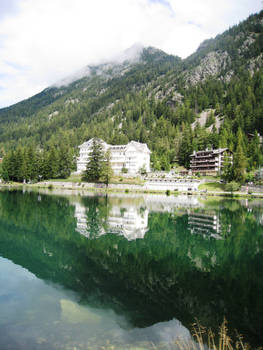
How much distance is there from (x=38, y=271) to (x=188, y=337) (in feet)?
29.1

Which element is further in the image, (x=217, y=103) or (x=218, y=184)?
(x=217, y=103)

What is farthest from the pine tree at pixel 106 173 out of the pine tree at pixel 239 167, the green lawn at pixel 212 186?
the pine tree at pixel 239 167

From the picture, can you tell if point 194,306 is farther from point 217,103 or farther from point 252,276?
point 217,103

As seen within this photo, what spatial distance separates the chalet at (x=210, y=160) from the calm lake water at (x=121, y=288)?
278 ft

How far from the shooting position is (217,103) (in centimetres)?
17475

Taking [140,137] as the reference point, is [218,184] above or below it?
below

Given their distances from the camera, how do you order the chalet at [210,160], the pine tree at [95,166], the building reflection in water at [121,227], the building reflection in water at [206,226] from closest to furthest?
the building reflection in water at [121,227] < the building reflection in water at [206,226] < the pine tree at [95,166] < the chalet at [210,160]

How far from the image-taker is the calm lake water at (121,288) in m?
8.70

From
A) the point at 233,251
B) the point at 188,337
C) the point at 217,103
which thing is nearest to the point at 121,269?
the point at 188,337

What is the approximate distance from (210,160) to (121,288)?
101669mm

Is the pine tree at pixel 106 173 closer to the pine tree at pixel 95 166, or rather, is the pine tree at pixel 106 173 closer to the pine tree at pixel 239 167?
the pine tree at pixel 95 166

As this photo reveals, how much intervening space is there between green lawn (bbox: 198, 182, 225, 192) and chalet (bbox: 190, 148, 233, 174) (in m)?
16.8

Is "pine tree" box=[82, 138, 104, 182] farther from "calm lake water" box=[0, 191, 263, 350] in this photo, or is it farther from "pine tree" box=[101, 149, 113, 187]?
"calm lake water" box=[0, 191, 263, 350]

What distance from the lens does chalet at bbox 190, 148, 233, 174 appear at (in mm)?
105387
